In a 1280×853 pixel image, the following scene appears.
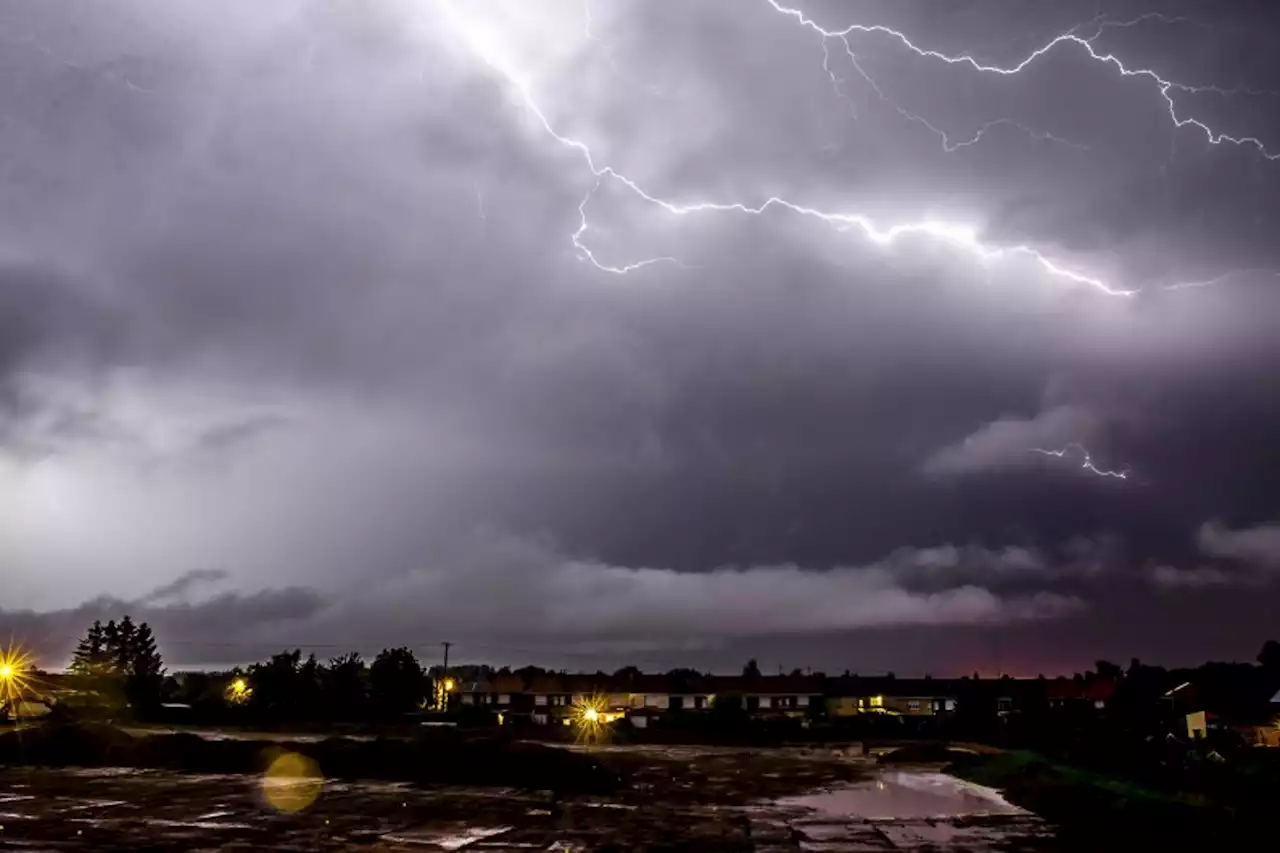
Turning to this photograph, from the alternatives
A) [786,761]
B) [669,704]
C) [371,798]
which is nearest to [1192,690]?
[786,761]

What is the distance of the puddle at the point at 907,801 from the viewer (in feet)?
94.5

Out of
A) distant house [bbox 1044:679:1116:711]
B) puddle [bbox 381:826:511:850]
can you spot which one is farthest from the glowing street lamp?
distant house [bbox 1044:679:1116:711]

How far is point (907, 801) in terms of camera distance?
32.4 meters

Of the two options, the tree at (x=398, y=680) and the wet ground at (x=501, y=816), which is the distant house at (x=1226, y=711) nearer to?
the wet ground at (x=501, y=816)

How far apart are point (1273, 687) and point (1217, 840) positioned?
60.9 meters

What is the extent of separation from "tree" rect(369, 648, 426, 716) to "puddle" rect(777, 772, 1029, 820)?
4812 cm

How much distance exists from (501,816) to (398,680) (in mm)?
56383

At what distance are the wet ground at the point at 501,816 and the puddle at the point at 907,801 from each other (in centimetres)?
7

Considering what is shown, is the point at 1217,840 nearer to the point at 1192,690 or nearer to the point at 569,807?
the point at 569,807

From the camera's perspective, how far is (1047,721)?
169ft

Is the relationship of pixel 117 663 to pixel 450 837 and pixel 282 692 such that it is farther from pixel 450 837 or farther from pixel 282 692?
pixel 450 837

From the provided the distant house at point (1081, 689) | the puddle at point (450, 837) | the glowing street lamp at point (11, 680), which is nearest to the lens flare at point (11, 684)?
the glowing street lamp at point (11, 680)

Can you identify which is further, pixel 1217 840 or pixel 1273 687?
pixel 1273 687

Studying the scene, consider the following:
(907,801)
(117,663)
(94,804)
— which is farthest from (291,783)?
(117,663)
